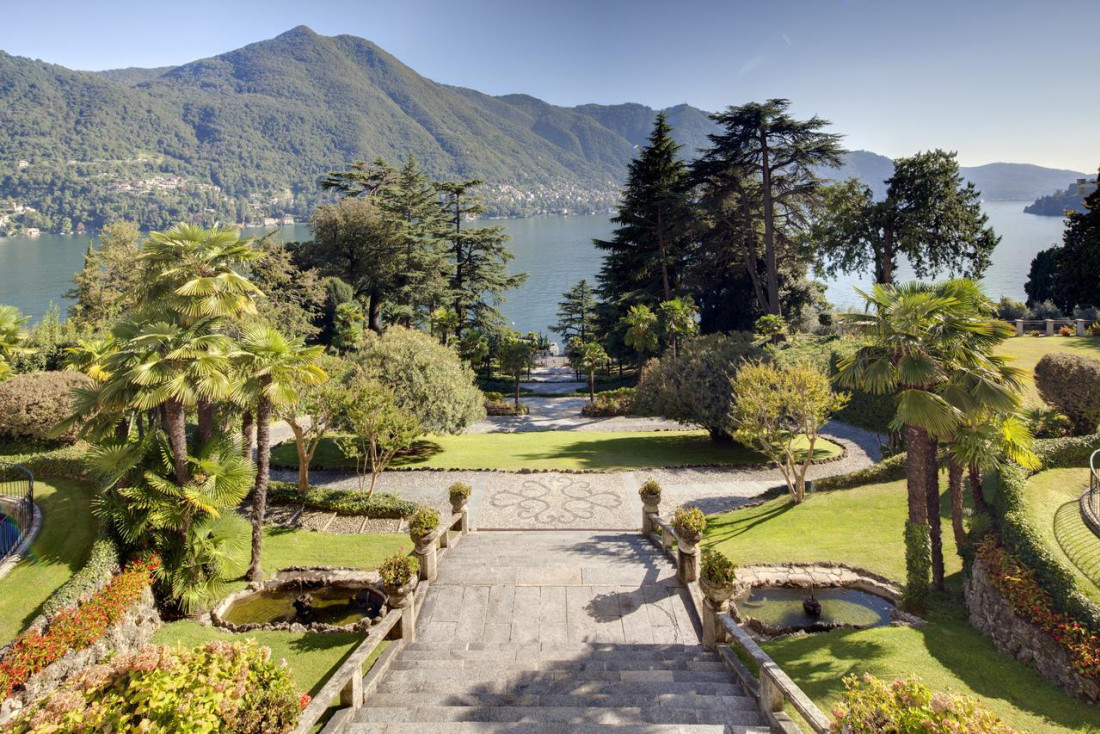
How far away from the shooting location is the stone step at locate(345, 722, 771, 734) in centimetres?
683

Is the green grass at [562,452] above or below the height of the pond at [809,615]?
above

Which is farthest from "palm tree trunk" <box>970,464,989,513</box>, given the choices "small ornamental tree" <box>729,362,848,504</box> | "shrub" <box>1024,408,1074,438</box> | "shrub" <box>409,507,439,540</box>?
"shrub" <box>409,507,439,540</box>

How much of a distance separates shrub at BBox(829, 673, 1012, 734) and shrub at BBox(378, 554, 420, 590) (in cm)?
703

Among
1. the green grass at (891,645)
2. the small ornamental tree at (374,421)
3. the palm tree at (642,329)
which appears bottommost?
the green grass at (891,645)

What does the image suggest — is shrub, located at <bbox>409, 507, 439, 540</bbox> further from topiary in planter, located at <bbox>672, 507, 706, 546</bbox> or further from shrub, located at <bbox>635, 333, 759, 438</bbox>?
shrub, located at <bbox>635, 333, 759, 438</bbox>

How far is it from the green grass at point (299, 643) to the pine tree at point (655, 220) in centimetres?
3443

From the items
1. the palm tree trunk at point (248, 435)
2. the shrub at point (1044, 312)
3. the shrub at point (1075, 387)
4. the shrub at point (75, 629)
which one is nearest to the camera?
the shrub at point (75, 629)

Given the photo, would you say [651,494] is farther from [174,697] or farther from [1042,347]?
[1042,347]

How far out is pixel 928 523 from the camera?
443 inches

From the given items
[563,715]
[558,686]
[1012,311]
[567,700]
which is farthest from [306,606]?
[1012,311]

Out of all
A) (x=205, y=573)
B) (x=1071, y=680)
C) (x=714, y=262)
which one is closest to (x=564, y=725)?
(x=1071, y=680)

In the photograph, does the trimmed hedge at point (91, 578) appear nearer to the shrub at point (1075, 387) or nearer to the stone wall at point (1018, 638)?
the stone wall at point (1018, 638)

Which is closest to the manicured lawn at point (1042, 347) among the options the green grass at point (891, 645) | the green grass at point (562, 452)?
the green grass at point (562, 452)

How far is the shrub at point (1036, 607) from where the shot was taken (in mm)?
8203
